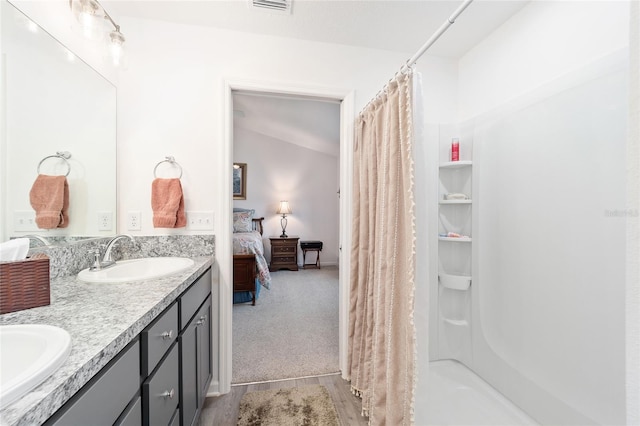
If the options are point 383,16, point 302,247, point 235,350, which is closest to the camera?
point 383,16

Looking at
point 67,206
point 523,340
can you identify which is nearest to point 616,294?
point 523,340

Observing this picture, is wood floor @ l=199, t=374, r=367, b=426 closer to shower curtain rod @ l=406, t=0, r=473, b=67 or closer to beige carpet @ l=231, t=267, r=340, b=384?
beige carpet @ l=231, t=267, r=340, b=384

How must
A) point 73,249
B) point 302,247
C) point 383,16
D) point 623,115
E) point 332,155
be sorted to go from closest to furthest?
1. point 623,115
2. point 73,249
3. point 383,16
4. point 302,247
5. point 332,155

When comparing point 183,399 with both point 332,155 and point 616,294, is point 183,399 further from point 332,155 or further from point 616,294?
point 332,155

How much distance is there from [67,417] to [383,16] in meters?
2.24

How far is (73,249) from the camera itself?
1292 millimetres

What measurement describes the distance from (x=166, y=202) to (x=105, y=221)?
0.35 m

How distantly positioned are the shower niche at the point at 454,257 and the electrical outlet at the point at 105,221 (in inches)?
89.3

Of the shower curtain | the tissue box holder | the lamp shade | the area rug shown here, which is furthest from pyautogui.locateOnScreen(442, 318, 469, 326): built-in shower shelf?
the lamp shade

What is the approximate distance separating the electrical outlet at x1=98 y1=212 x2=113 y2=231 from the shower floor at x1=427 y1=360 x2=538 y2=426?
7.10ft

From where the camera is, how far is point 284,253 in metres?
5.26

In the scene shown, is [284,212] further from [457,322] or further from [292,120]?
[457,322]

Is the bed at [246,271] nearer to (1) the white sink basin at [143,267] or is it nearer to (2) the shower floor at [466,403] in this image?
(1) the white sink basin at [143,267]

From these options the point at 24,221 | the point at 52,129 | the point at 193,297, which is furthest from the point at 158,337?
the point at 52,129
